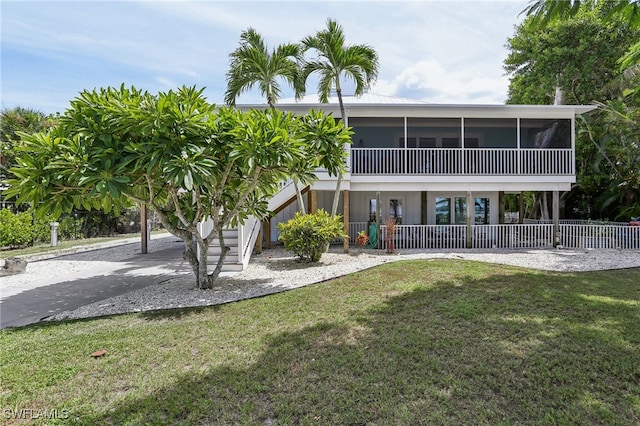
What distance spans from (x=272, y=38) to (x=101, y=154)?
7677 mm

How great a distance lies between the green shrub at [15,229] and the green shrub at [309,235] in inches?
420

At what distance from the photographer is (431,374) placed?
3586 mm

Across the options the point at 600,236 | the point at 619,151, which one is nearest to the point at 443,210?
the point at 600,236

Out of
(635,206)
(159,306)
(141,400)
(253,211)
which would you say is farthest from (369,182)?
(635,206)

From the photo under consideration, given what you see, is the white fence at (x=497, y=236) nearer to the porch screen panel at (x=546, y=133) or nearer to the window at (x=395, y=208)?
the window at (x=395, y=208)

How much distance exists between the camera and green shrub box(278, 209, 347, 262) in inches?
384

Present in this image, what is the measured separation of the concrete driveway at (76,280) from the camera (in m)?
6.27

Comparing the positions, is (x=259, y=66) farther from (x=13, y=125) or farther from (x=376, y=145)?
(x=13, y=125)

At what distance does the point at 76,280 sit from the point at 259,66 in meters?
7.94

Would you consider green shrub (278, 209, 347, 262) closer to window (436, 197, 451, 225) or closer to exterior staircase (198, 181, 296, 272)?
exterior staircase (198, 181, 296, 272)

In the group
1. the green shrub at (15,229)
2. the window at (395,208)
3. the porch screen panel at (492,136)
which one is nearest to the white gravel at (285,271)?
the green shrub at (15,229)

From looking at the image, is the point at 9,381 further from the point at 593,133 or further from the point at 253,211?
the point at 593,133

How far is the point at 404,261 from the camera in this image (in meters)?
9.54

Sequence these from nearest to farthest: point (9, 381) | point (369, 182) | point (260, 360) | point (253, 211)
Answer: point (9, 381), point (260, 360), point (253, 211), point (369, 182)
